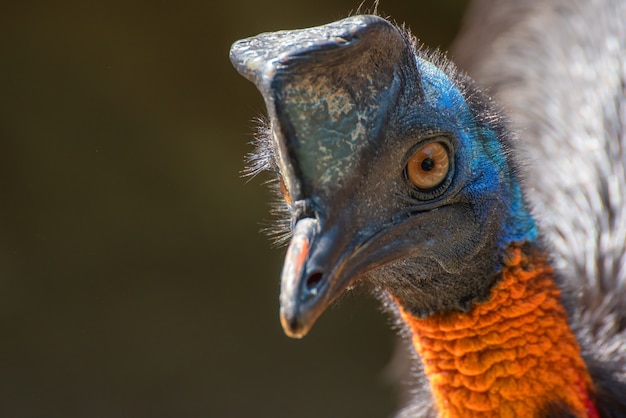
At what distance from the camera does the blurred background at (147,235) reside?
4180 millimetres

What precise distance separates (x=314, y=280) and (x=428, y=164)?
1.25 feet

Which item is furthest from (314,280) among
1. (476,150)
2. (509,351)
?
(509,351)

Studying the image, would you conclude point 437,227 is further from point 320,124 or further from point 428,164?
point 320,124

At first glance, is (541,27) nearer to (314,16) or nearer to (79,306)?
(314,16)

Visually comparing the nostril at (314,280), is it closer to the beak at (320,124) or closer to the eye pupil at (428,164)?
the beak at (320,124)

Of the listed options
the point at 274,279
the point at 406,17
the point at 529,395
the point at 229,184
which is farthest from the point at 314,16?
the point at 529,395

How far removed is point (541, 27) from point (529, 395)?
234 centimetres

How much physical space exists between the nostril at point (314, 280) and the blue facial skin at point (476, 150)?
39cm

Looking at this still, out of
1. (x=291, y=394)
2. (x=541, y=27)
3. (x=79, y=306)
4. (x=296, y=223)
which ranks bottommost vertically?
(x=296, y=223)

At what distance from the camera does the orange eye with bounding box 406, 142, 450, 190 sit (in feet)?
5.23

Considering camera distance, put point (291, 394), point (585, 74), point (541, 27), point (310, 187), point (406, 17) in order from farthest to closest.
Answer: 1. point (406, 17)
2. point (291, 394)
3. point (541, 27)
4. point (585, 74)
5. point (310, 187)

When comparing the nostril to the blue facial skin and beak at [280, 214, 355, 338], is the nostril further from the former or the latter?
the blue facial skin

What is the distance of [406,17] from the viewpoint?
190 inches

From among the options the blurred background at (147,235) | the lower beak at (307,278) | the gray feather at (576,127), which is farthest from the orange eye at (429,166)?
the blurred background at (147,235)
